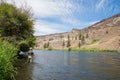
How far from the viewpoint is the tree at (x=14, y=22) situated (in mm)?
44156

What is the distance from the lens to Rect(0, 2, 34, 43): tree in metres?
44.2

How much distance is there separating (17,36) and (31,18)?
4615mm

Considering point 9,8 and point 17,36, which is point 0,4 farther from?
point 17,36

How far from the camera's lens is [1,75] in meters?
17.0

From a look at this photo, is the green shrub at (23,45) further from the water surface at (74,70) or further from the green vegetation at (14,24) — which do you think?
the water surface at (74,70)

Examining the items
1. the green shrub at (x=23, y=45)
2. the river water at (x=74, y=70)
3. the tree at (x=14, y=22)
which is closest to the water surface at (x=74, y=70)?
the river water at (x=74, y=70)

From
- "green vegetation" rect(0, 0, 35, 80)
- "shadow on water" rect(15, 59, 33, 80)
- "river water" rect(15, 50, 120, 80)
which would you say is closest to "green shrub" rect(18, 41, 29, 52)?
"green vegetation" rect(0, 0, 35, 80)

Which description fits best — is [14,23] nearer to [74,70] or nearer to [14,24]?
[14,24]

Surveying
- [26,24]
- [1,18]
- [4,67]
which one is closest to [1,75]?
[4,67]

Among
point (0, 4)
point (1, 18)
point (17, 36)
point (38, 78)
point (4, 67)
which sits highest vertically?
point (0, 4)

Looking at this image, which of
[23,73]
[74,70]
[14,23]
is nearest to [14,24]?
[14,23]

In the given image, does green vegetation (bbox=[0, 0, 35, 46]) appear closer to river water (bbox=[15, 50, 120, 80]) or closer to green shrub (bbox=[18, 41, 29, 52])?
green shrub (bbox=[18, 41, 29, 52])

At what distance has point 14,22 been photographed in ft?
145

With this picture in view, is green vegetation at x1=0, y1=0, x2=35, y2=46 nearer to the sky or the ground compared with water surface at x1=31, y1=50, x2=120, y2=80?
nearer to the sky
